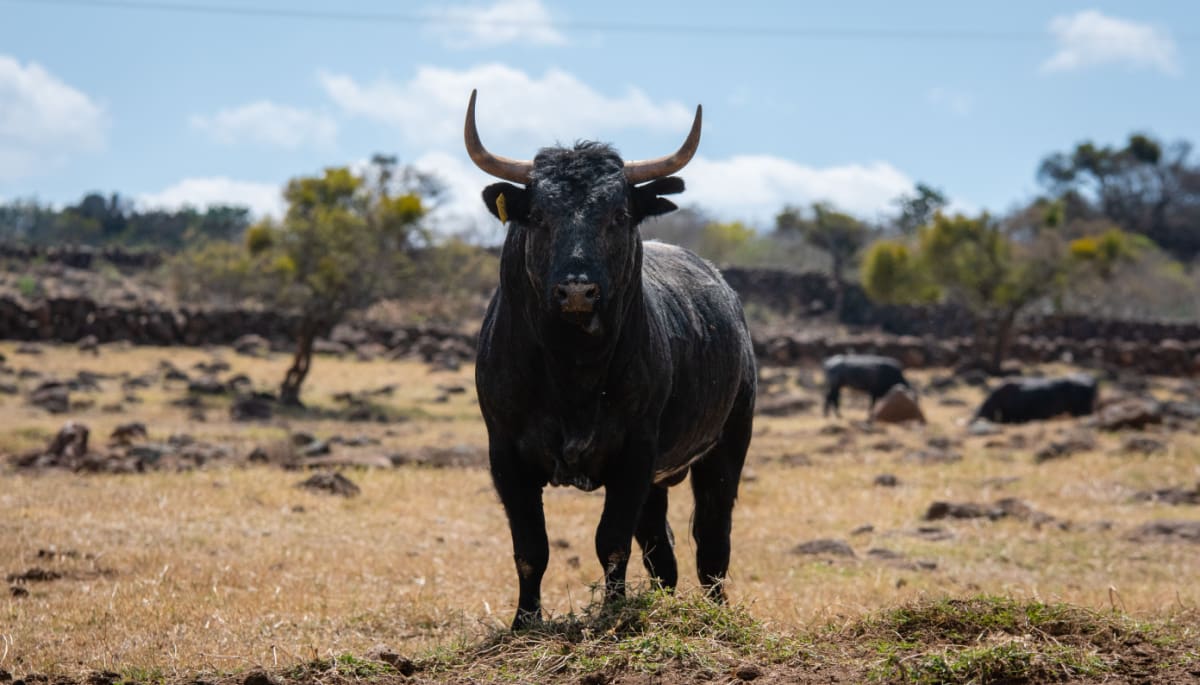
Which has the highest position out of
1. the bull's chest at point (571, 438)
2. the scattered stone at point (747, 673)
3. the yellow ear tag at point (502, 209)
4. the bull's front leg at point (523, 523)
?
the yellow ear tag at point (502, 209)

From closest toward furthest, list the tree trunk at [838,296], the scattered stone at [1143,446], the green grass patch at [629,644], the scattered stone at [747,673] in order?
the scattered stone at [747,673] < the green grass patch at [629,644] < the scattered stone at [1143,446] < the tree trunk at [838,296]

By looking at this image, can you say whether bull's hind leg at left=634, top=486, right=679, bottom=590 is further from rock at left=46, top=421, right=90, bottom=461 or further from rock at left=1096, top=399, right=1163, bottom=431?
rock at left=1096, top=399, right=1163, bottom=431

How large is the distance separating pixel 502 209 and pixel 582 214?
1.52ft

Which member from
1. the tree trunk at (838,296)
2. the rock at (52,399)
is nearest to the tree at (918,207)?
the tree trunk at (838,296)

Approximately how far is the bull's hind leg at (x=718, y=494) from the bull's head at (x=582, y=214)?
1994 mm

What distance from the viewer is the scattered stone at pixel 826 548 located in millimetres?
10602

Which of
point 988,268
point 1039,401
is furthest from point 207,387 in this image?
point 988,268

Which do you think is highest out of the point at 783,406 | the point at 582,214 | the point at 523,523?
the point at 582,214

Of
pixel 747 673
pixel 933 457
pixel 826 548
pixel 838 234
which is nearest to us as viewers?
pixel 747 673

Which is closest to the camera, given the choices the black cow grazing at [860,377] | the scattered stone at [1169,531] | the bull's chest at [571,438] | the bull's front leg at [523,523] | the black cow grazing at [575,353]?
the black cow grazing at [575,353]

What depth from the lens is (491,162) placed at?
5832mm

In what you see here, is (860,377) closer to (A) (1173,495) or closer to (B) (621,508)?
(A) (1173,495)

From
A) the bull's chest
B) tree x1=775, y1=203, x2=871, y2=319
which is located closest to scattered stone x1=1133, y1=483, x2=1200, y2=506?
the bull's chest

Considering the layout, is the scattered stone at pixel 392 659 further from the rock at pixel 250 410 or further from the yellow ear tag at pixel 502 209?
the rock at pixel 250 410
